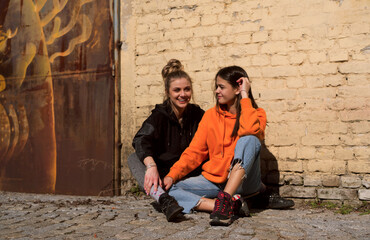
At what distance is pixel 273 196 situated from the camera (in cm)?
398

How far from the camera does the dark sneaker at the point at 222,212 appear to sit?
10.1 feet

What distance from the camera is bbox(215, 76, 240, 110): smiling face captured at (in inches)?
145

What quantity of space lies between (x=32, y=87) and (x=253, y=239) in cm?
413

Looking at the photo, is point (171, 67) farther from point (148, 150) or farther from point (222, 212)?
point (222, 212)

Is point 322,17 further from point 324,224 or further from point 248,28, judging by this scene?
point 324,224

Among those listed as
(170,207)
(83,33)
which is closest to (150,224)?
(170,207)

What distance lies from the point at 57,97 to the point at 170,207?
2.92 metres

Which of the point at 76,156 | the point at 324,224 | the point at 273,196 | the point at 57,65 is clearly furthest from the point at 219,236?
the point at 57,65

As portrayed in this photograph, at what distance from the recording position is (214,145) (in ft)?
12.2

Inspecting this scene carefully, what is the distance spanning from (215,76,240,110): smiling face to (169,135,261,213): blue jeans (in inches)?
18.7

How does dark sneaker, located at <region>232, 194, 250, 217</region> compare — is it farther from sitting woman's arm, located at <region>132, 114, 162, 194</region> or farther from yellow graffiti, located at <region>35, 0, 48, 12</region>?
yellow graffiti, located at <region>35, 0, 48, 12</region>

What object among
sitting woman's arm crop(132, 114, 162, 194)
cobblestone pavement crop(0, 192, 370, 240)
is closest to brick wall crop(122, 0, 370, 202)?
cobblestone pavement crop(0, 192, 370, 240)

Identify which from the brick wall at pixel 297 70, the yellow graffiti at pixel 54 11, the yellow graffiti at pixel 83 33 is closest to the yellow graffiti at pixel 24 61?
the yellow graffiti at pixel 54 11

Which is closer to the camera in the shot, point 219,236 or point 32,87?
point 219,236
